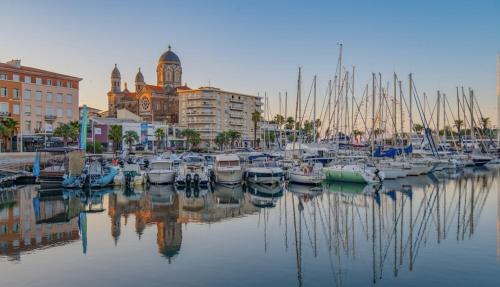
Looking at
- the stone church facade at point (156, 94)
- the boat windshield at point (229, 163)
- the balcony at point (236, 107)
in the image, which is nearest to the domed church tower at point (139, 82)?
the stone church facade at point (156, 94)

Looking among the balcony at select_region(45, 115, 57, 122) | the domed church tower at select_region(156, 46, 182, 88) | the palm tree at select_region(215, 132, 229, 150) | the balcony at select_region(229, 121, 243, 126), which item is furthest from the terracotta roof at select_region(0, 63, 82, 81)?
the balcony at select_region(229, 121, 243, 126)

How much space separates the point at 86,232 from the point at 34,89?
6225 cm

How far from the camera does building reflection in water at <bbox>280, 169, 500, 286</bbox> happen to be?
66.0 feet

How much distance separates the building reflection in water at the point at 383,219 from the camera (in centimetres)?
2011

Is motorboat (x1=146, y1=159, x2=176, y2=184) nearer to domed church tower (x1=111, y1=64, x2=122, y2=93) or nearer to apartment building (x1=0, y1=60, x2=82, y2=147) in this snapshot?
apartment building (x1=0, y1=60, x2=82, y2=147)

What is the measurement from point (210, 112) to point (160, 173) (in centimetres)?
8477

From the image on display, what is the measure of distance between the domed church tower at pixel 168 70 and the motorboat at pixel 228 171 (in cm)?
9672

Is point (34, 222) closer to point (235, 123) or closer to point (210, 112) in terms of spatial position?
point (210, 112)

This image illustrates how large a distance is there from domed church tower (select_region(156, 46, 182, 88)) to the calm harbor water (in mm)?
103932

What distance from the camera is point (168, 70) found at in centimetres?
14175

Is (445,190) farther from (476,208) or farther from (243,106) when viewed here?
(243,106)

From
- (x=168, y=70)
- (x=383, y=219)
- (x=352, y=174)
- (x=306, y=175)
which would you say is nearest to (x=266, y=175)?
(x=306, y=175)

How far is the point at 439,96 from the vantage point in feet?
260

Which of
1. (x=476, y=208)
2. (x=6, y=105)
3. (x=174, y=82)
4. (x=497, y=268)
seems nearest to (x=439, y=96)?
(x=476, y=208)
